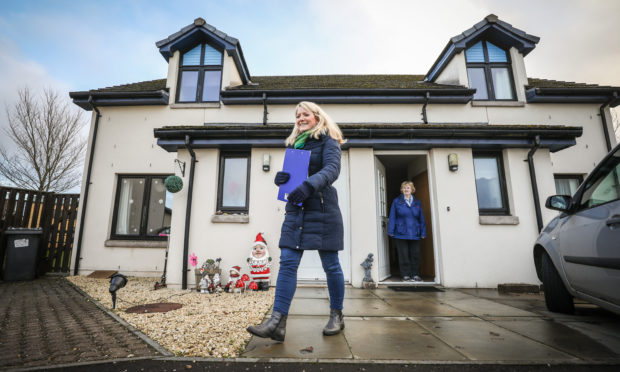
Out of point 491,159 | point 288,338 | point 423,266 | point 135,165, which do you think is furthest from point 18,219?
point 491,159

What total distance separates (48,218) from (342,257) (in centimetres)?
825

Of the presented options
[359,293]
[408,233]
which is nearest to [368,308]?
[359,293]

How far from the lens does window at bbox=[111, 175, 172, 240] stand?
24.1 feet

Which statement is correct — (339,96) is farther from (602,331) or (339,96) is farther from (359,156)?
(602,331)

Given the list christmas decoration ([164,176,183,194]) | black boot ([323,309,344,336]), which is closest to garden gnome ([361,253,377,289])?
black boot ([323,309,344,336])

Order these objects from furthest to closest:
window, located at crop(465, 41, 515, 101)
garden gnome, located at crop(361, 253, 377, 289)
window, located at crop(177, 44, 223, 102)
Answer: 1. window, located at crop(177, 44, 223, 102)
2. window, located at crop(465, 41, 515, 101)
3. garden gnome, located at crop(361, 253, 377, 289)

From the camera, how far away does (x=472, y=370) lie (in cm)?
157

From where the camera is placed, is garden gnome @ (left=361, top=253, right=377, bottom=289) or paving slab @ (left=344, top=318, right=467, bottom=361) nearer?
paving slab @ (left=344, top=318, right=467, bottom=361)

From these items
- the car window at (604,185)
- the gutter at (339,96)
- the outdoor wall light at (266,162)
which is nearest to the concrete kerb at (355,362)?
the car window at (604,185)

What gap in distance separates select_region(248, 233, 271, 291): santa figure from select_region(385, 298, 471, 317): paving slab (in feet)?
7.25

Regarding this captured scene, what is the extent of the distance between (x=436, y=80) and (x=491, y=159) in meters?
3.94

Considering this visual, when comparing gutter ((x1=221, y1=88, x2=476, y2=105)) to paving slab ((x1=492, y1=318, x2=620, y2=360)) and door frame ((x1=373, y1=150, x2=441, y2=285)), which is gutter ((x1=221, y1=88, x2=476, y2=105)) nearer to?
door frame ((x1=373, y1=150, x2=441, y2=285))

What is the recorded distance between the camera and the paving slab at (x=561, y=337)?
1817mm

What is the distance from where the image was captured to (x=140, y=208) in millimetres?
→ 7496
